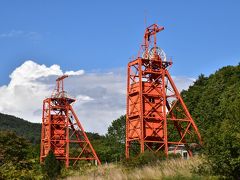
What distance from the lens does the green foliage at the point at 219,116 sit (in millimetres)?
18000

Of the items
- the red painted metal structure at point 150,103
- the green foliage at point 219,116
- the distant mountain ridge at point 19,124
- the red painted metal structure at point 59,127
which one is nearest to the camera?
the green foliage at point 219,116

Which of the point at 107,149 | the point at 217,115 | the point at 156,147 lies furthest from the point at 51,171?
the point at 107,149

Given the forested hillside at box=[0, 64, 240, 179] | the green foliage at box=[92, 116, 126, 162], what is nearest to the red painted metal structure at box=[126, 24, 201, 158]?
the forested hillside at box=[0, 64, 240, 179]

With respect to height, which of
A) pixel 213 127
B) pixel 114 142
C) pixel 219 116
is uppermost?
pixel 219 116

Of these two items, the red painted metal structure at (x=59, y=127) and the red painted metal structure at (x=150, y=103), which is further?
the red painted metal structure at (x=59, y=127)

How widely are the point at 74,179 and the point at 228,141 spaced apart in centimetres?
879

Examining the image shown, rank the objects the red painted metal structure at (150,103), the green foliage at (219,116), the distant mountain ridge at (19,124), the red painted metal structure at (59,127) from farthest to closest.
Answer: the distant mountain ridge at (19,124) < the red painted metal structure at (59,127) < the red painted metal structure at (150,103) < the green foliage at (219,116)

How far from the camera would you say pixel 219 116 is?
59.1 metres

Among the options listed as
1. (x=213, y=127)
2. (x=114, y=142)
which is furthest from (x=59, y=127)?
(x=213, y=127)

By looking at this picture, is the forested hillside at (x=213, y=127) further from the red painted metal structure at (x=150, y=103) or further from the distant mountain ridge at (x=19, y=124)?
the distant mountain ridge at (x=19, y=124)

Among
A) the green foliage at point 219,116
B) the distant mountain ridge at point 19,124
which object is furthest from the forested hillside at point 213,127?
the distant mountain ridge at point 19,124

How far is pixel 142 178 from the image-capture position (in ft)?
68.3

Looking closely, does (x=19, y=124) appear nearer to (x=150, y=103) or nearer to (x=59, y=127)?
(x=59, y=127)

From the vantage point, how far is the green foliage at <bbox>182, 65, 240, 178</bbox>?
1800 cm
